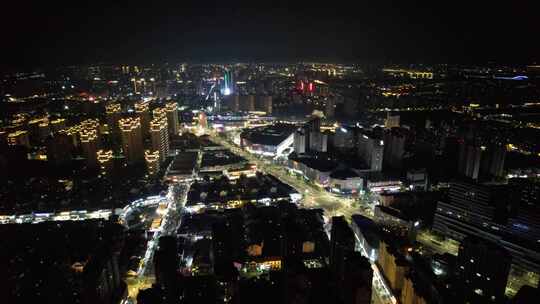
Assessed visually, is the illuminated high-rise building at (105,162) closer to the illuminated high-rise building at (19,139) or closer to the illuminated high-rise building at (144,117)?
the illuminated high-rise building at (144,117)

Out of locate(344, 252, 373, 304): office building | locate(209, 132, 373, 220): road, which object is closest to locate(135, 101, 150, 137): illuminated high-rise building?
locate(209, 132, 373, 220): road

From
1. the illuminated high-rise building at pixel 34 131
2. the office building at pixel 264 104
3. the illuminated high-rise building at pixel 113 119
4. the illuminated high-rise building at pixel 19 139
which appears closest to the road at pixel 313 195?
the illuminated high-rise building at pixel 113 119

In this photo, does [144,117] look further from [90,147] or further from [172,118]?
[90,147]

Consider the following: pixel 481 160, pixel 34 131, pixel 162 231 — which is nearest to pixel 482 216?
pixel 481 160

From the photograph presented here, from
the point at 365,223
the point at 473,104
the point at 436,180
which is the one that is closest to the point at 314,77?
the point at 473,104

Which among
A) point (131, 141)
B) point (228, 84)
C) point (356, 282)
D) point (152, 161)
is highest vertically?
point (228, 84)

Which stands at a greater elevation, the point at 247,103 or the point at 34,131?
the point at 247,103

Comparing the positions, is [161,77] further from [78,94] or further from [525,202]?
[525,202]

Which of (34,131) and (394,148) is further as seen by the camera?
(34,131)
